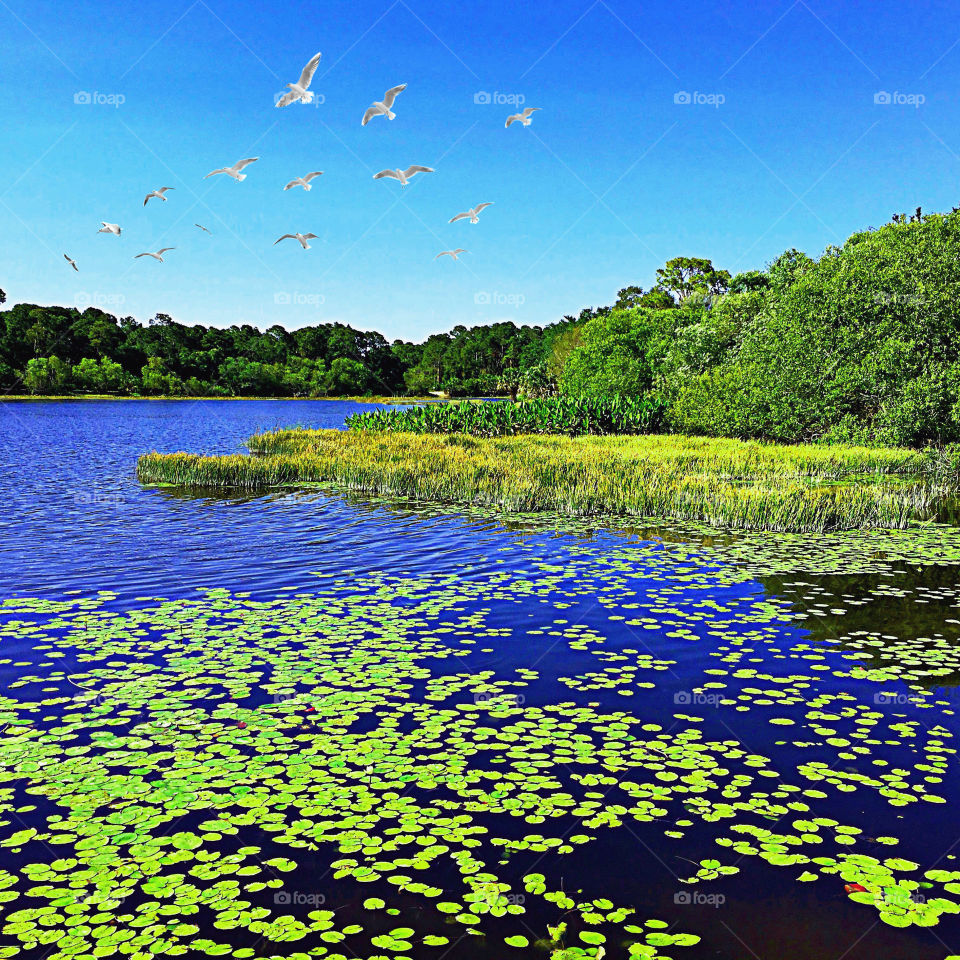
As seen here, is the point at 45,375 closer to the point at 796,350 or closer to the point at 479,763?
the point at 796,350

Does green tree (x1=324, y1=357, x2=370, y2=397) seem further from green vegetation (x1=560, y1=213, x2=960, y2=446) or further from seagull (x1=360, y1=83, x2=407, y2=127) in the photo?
seagull (x1=360, y1=83, x2=407, y2=127)

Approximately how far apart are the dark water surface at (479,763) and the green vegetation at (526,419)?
1253 inches

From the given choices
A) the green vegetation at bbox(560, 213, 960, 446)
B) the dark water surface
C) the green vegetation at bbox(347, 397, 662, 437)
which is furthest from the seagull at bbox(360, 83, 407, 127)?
the green vegetation at bbox(347, 397, 662, 437)

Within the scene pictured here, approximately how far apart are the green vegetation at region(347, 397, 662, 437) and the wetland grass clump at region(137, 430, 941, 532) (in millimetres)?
10610

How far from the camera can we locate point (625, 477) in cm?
2191

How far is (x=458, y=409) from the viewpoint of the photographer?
46281 mm

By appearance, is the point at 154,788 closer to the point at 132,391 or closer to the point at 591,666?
the point at 591,666

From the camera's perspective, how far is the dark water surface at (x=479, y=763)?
4488 mm

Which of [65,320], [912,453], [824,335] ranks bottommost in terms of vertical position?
[912,453]

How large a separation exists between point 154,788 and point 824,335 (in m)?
31.2

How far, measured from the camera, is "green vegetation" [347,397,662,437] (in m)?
44.8

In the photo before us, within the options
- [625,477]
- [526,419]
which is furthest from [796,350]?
[526,419]

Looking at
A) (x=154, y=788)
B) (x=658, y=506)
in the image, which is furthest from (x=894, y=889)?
(x=658, y=506)

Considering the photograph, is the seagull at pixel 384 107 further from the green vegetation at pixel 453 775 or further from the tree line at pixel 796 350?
the tree line at pixel 796 350
